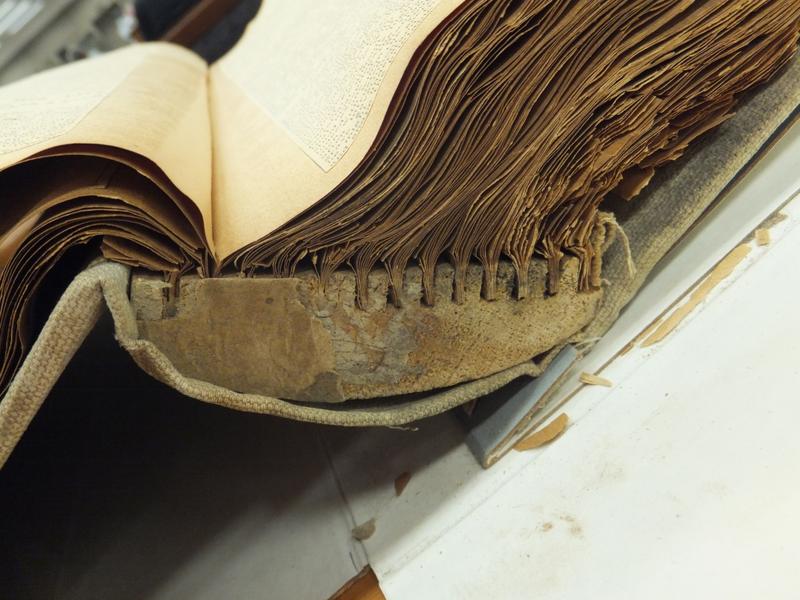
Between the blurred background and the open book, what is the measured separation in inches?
60.7

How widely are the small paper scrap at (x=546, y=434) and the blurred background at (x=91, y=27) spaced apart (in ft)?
6.32

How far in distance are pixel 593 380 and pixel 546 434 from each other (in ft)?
0.33

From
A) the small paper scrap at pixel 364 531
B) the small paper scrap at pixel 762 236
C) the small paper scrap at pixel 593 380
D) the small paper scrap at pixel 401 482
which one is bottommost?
the small paper scrap at pixel 364 531

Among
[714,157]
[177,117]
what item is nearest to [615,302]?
[714,157]

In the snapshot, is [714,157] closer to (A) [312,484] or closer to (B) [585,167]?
(B) [585,167]

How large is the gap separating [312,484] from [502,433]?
331 millimetres

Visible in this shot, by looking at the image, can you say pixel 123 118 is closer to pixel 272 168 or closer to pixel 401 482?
pixel 272 168

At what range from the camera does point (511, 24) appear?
561 mm

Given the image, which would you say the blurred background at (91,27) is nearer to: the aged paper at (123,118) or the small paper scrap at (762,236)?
the aged paper at (123,118)

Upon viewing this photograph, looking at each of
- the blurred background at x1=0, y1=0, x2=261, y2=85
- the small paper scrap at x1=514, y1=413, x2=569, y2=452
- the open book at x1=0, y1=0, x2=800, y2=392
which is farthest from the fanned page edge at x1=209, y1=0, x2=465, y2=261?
the blurred background at x1=0, y1=0, x2=261, y2=85

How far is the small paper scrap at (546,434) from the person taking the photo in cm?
80

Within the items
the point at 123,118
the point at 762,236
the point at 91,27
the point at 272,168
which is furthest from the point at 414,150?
the point at 91,27

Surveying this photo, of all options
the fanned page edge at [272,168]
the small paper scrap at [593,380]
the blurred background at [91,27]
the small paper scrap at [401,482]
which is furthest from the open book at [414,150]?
the blurred background at [91,27]

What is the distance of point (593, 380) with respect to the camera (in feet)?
2.68
